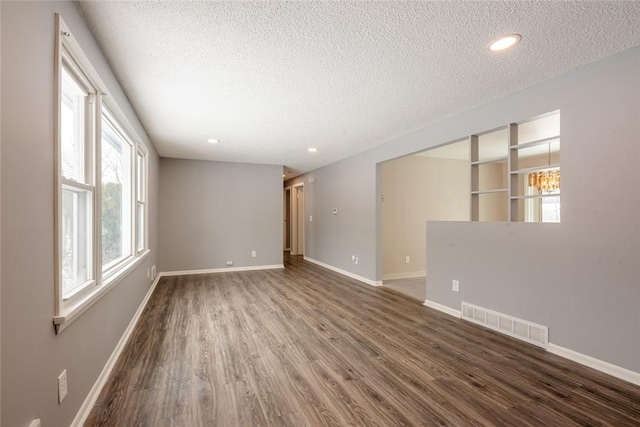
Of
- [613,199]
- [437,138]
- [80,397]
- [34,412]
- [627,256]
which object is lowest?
[80,397]

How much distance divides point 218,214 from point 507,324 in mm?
5397

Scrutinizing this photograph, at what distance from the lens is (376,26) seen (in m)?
1.84

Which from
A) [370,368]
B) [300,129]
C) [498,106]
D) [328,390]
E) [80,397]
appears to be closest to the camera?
[80,397]

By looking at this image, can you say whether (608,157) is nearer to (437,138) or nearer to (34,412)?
(437,138)

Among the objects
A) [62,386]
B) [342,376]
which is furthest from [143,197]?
[342,376]

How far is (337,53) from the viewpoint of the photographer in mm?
2137

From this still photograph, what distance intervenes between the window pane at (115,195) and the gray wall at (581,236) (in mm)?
3620

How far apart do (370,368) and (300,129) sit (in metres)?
2.99

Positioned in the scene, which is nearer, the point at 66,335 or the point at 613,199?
the point at 66,335

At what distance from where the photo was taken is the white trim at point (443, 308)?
3440 mm

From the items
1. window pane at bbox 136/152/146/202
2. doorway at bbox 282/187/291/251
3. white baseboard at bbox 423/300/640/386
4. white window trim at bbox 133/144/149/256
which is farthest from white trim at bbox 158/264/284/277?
white baseboard at bbox 423/300/640/386

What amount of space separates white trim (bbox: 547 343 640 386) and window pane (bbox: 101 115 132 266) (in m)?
3.94

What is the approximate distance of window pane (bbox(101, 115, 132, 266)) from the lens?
8.46 ft

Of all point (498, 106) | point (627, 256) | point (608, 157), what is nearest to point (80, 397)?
point (627, 256)
